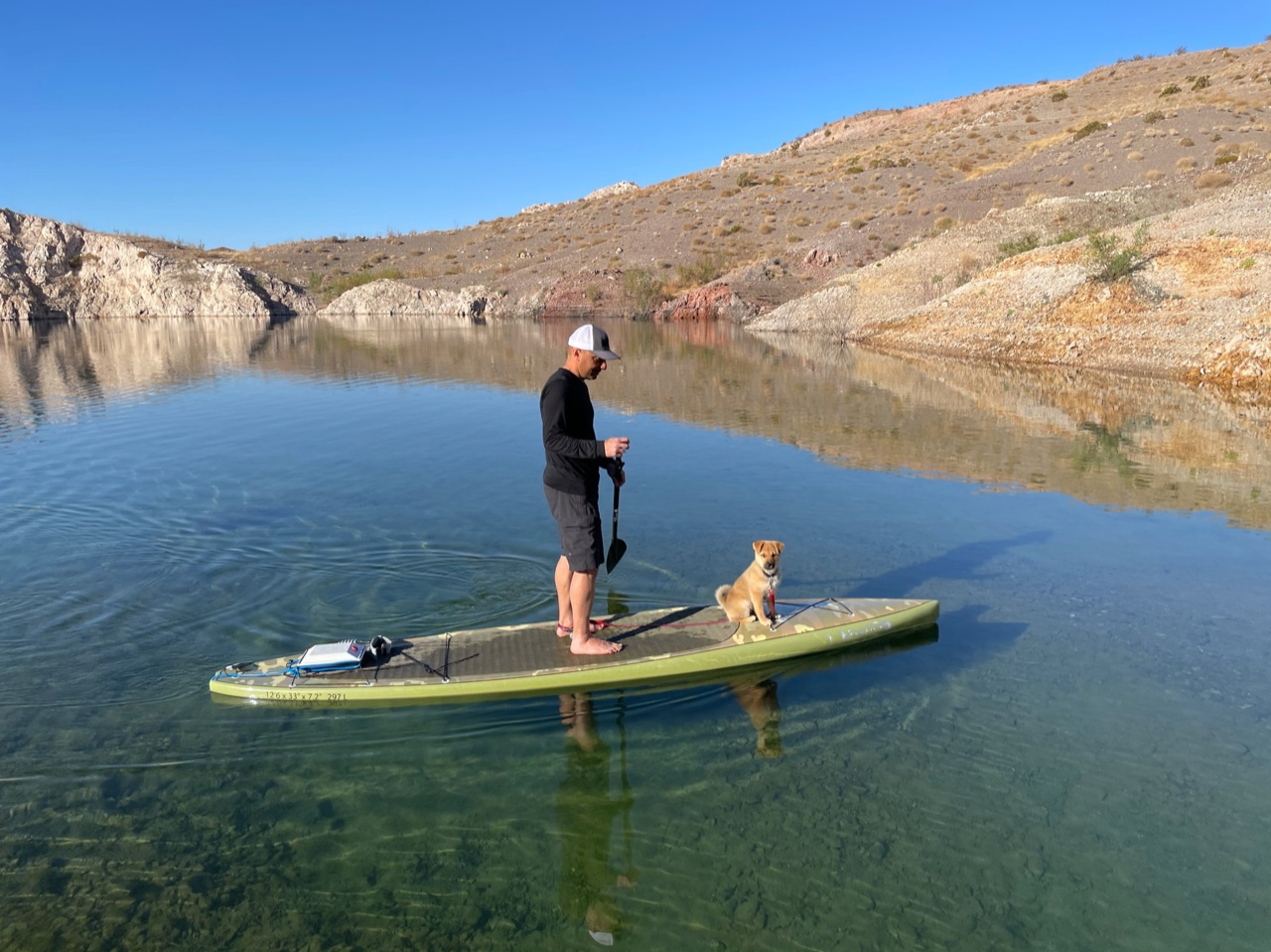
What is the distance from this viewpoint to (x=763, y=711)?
6.74 metres

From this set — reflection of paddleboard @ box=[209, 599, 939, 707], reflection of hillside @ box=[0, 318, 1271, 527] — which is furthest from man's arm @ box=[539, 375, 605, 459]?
reflection of hillside @ box=[0, 318, 1271, 527]

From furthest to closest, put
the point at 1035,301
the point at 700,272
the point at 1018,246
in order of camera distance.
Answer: the point at 700,272
the point at 1018,246
the point at 1035,301

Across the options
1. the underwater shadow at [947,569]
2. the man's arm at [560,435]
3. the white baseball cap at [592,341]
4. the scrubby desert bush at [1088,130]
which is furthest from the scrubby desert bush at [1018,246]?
the man's arm at [560,435]

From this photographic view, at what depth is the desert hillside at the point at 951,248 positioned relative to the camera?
26.2 metres

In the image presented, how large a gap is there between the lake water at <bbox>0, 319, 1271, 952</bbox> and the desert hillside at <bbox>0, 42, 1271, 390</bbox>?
12.8m

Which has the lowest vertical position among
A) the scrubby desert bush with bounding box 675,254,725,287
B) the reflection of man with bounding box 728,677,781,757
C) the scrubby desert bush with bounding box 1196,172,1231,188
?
the reflection of man with bounding box 728,677,781,757

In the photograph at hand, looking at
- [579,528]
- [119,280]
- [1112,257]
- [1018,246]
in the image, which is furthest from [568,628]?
[119,280]

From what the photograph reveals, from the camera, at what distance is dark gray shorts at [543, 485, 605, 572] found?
6.79 metres

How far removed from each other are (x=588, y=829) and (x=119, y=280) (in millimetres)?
82273

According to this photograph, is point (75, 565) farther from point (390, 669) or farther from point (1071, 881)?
point (1071, 881)

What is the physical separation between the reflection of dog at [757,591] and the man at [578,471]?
3.99 ft

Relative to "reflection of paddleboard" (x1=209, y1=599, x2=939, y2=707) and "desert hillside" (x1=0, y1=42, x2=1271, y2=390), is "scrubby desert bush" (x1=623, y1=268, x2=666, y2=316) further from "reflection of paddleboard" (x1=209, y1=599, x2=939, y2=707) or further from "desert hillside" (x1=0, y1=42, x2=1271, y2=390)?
"reflection of paddleboard" (x1=209, y1=599, x2=939, y2=707)

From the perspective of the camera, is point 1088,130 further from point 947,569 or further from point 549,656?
point 549,656

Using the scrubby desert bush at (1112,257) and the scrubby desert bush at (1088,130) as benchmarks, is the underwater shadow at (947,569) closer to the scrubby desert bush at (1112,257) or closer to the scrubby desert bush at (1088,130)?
the scrubby desert bush at (1112,257)
